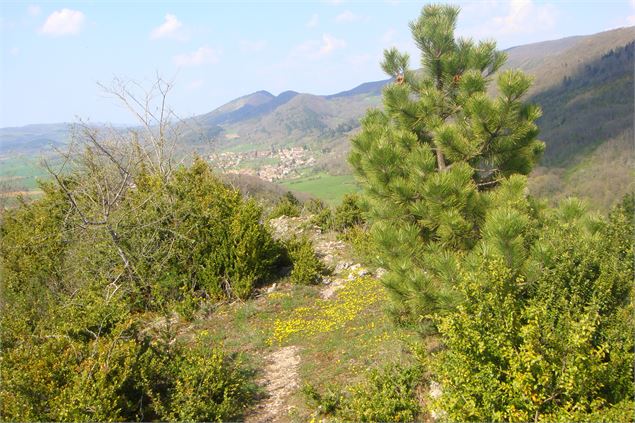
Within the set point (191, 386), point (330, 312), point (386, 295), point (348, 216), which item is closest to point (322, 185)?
point (348, 216)

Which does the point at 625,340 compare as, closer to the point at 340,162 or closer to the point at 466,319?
the point at 466,319

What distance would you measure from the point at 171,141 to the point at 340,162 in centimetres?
8652

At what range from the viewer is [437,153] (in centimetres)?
591

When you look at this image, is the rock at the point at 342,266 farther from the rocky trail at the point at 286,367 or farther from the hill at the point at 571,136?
the hill at the point at 571,136

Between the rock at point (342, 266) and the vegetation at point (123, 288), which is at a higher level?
the vegetation at point (123, 288)

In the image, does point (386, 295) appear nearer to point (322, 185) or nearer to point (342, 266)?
point (342, 266)

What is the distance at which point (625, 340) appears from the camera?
418 cm

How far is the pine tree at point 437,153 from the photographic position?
5195 mm

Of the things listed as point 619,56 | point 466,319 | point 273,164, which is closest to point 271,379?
point 466,319

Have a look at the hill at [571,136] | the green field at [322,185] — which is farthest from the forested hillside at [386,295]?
the green field at [322,185]

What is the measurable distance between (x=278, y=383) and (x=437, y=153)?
3.88m

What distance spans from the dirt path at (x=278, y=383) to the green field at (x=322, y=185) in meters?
52.5

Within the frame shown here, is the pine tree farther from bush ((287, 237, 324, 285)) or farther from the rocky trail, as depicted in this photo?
bush ((287, 237, 324, 285))

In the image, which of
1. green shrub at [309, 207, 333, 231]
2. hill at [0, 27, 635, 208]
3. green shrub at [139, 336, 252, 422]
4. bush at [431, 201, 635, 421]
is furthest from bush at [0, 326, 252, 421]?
hill at [0, 27, 635, 208]
